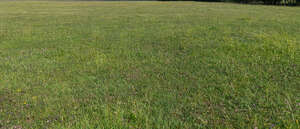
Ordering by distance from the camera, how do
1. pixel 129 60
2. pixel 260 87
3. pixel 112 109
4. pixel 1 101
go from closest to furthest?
pixel 112 109 → pixel 1 101 → pixel 260 87 → pixel 129 60

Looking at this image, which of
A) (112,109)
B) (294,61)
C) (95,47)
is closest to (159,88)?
(112,109)

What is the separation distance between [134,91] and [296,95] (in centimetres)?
311

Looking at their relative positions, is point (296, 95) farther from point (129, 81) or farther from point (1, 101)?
point (1, 101)

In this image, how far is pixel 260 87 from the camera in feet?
15.6

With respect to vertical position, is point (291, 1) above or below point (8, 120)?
above

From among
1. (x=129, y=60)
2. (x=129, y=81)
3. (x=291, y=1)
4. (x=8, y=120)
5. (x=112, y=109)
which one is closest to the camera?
(x=8, y=120)

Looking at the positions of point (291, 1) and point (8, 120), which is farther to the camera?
point (291, 1)

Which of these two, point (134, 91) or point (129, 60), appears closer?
point (134, 91)

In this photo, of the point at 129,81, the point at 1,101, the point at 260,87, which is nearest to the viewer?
the point at 1,101

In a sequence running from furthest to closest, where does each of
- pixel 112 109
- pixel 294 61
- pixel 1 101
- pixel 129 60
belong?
pixel 129 60, pixel 294 61, pixel 1 101, pixel 112 109

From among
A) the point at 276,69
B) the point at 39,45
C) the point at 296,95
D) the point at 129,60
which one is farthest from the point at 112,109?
the point at 39,45

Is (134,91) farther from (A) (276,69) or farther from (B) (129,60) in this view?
(A) (276,69)

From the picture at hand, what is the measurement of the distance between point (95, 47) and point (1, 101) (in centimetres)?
427

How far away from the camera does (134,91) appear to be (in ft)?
15.8
